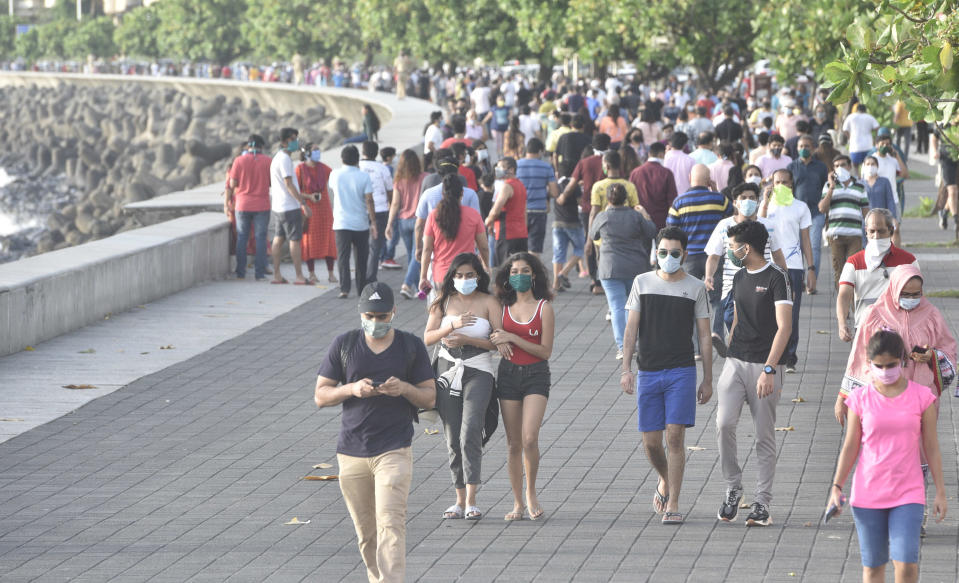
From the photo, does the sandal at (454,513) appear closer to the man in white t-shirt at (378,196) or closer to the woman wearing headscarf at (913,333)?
the woman wearing headscarf at (913,333)

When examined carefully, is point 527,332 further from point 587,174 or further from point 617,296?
point 587,174

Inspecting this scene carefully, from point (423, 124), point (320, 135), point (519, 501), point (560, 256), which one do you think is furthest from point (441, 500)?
point (320, 135)

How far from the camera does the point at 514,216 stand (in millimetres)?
16047

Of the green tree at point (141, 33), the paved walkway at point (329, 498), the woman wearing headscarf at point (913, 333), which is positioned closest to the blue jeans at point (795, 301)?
the paved walkway at point (329, 498)

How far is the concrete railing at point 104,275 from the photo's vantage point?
13836mm

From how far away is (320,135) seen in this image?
166 ft

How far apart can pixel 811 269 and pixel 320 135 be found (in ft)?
127

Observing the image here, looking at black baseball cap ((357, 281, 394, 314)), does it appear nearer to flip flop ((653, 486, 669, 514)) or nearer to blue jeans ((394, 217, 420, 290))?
flip flop ((653, 486, 669, 514))

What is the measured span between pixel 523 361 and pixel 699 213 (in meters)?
4.96

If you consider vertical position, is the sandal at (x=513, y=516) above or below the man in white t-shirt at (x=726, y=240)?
below

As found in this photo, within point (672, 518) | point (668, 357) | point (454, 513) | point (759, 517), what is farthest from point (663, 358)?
point (454, 513)

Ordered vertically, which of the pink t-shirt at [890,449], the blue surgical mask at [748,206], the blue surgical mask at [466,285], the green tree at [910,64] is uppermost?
the green tree at [910,64]

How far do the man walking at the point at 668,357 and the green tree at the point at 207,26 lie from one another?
9070 centimetres

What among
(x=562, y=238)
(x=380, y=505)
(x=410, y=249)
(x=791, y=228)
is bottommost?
(x=410, y=249)
